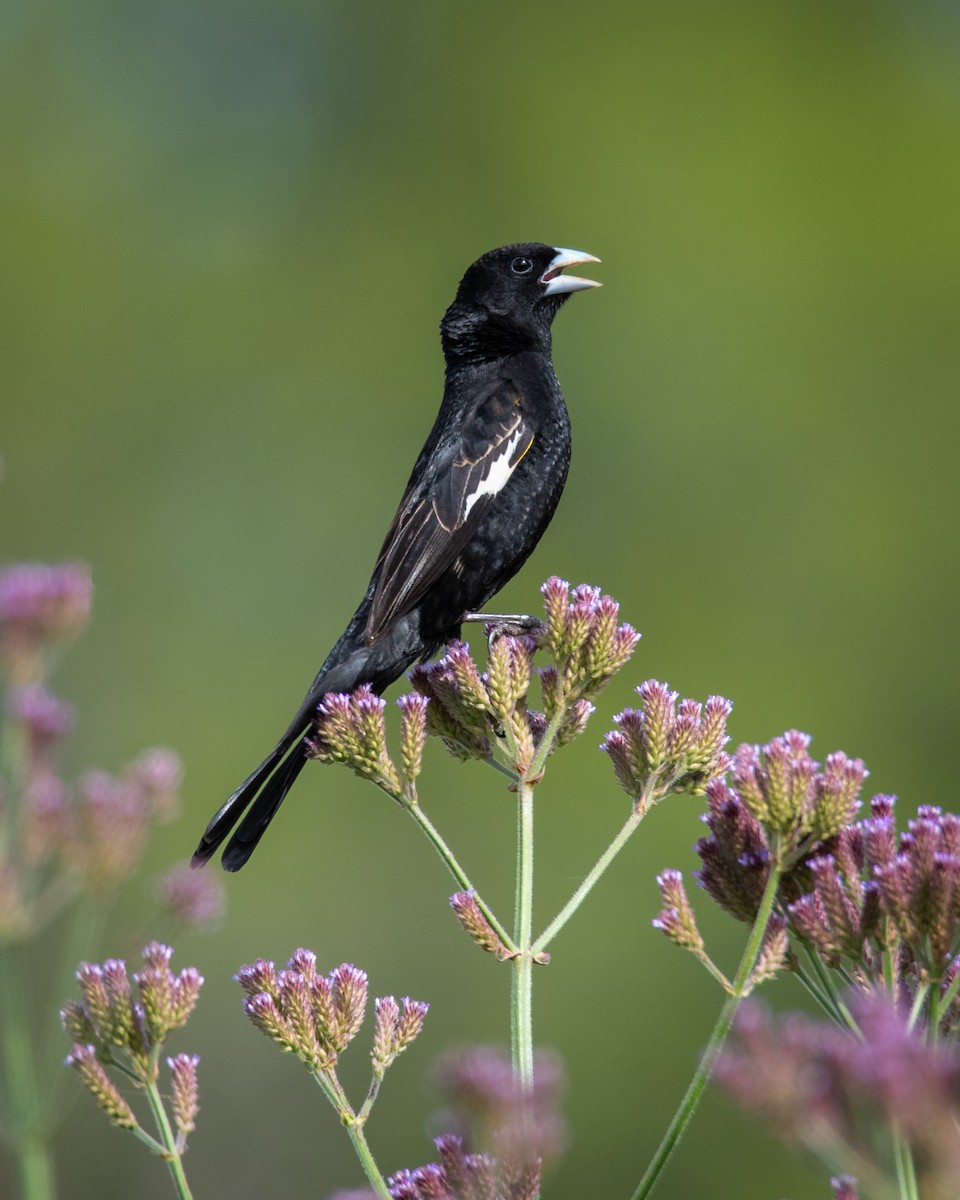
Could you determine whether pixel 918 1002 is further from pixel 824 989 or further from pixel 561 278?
pixel 561 278

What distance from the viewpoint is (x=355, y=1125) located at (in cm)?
217

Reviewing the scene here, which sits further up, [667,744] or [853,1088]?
[667,744]

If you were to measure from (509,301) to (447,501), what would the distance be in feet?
3.54

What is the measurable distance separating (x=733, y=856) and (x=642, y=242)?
1427 centimetres

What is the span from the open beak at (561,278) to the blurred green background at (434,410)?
146 inches

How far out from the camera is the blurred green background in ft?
34.7

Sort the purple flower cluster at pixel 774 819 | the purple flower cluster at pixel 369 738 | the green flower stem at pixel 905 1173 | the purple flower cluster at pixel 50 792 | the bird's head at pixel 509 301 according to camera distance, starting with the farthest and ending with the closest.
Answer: the bird's head at pixel 509 301
the purple flower cluster at pixel 50 792
the purple flower cluster at pixel 369 738
the purple flower cluster at pixel 774 819
the green flower stem at pixel 905 1173

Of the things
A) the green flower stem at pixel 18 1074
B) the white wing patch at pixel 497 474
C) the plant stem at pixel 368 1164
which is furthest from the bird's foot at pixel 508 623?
the plant stem at pixel 368 1164

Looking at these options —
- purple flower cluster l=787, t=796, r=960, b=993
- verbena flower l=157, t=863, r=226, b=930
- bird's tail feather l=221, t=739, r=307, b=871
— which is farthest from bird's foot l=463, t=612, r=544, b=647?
purple flower cluster l=787, t=796, r=960, b=993

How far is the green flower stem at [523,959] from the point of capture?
7.02 ft

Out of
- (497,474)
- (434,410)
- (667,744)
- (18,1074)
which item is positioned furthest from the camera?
(434,410)

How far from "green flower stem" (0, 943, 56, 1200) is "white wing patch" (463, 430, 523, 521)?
5.24ft

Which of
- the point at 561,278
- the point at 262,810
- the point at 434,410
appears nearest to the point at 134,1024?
the point at 262,810

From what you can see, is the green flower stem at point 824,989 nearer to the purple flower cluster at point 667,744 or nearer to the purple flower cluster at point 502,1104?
the purple flower cluster at point 667,744
